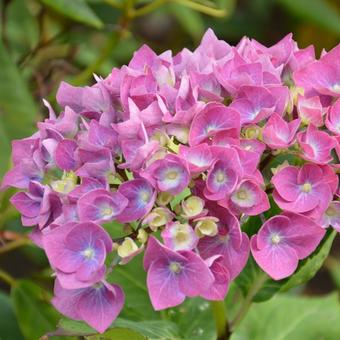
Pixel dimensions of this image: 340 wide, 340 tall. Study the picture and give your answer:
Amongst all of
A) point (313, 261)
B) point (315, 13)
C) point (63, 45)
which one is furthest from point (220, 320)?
point (315, 13)

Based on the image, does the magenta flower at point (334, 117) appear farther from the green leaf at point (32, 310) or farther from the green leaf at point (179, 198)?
the green leaf at point (32, 310)

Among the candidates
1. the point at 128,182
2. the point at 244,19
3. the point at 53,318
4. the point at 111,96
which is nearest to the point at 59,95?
the point at 111,96

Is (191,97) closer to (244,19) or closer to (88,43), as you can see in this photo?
(88,43)

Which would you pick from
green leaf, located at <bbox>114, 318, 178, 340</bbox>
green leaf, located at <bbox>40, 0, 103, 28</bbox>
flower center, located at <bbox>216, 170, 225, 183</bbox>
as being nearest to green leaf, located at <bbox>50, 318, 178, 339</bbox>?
green leaf, located at <bbox>114, 318, 178, 340</bbox>

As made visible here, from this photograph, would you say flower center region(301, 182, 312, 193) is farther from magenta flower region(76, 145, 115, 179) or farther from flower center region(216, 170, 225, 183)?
magenta flower region(76, 145, 115, 179)

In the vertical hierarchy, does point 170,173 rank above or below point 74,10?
above

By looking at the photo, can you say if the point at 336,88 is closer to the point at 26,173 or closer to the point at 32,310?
the point at 26,173

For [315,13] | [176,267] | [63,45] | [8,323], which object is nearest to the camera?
[176,267]
